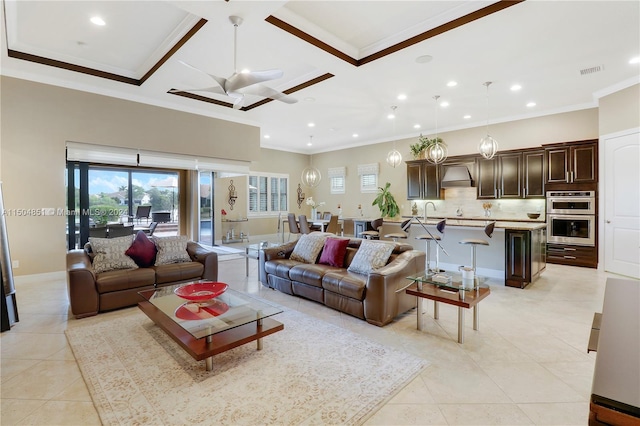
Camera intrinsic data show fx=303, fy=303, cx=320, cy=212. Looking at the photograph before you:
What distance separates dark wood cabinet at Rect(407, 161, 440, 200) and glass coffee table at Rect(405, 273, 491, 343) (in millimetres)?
5067

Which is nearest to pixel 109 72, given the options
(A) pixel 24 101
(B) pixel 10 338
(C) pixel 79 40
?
(C) pixel 79 40

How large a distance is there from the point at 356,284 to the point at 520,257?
3053 millimetres

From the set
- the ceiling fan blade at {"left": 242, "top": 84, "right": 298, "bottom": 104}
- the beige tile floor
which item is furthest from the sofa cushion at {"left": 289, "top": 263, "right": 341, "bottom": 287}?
the ceiling fan blade at {"left": 242, "top": 84, "right": 298, "bottom": 104}

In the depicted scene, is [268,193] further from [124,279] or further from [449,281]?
[449,281]

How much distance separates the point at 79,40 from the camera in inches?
160

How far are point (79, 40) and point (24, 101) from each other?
182cm

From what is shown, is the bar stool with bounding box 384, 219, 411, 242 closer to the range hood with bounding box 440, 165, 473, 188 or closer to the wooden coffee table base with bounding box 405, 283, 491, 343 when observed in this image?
the wooden coffee table base with bounding box 405, 283, 491, 343

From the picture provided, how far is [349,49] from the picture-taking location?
13.5ft

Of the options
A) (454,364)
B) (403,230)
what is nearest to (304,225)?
(403,230)

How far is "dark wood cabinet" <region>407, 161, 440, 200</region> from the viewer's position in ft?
26.4

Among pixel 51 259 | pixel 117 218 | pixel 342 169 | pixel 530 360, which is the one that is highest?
pixel 342 169

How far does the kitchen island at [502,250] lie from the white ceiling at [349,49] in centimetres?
246

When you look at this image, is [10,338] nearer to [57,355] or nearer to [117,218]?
[57,355]

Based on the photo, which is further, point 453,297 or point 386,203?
point 386,203
